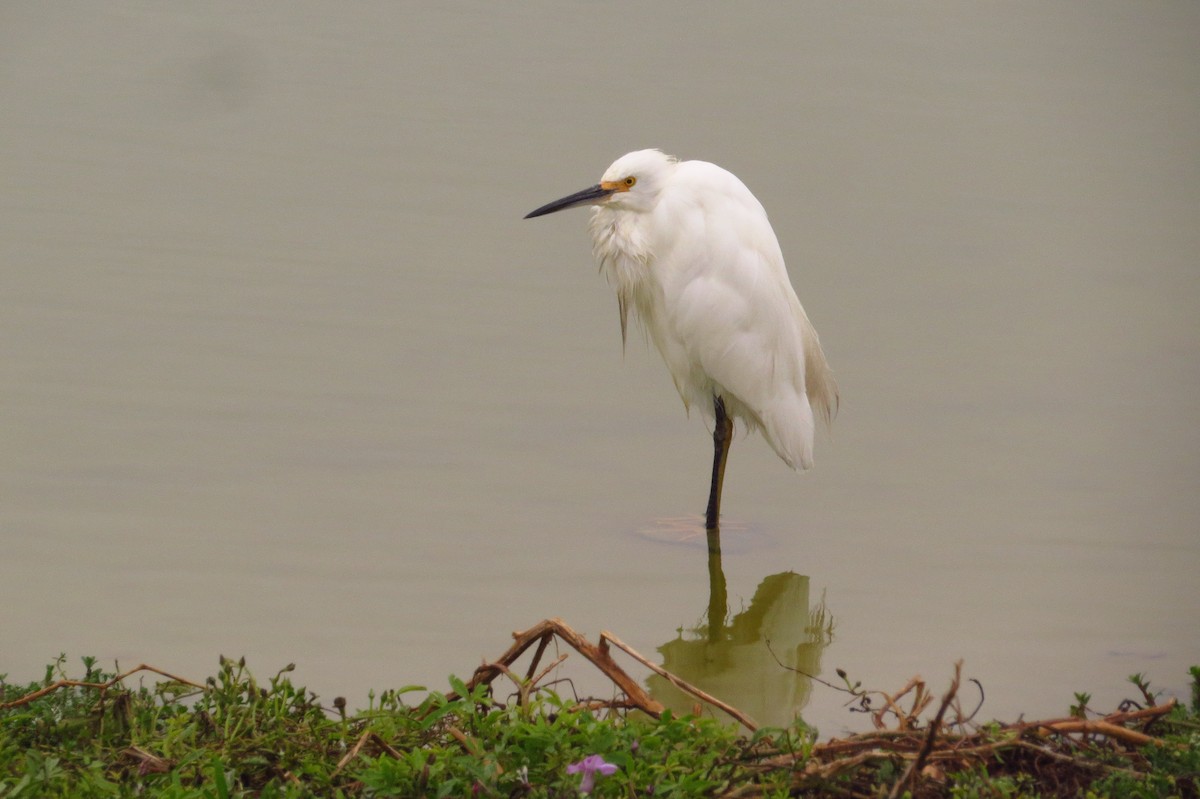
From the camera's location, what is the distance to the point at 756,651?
401 centimetres

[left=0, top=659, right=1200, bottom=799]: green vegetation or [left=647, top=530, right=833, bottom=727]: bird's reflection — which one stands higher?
[left=647, top=530, right=833, bottom=727]: bird's reflection

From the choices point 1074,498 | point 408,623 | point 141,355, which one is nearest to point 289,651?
point 408,623

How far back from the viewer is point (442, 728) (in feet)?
8.07

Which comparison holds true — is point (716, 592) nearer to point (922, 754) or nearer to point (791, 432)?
point (791, 432)

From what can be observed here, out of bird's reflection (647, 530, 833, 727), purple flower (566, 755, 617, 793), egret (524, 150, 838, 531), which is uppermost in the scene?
egret (524, 150, 838, 531)

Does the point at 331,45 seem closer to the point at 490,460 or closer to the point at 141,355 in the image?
the point at 141,355

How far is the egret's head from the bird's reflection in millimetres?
1360

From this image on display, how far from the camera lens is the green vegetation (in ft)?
7.14

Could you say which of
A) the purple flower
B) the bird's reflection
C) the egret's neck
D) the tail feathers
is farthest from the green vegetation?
the egret's neck

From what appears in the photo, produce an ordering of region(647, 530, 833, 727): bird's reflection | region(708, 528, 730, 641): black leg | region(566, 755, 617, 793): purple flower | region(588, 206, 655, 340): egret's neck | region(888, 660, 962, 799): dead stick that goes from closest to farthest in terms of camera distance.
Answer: region(888, 660, 962, 799): dead stick < region(566, 755, 617, 793): purple flower < region(647, 530, 833, 727): bird's reflection < region(708, 528, 730, 641): black leg < region(588, 206, 655, 340): egret's neck

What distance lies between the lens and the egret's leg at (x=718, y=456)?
4.88 metres

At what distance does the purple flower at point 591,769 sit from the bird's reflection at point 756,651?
4.01 ft

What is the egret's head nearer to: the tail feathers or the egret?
the egret

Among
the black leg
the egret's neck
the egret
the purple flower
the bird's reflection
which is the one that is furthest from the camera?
the egret's neck
